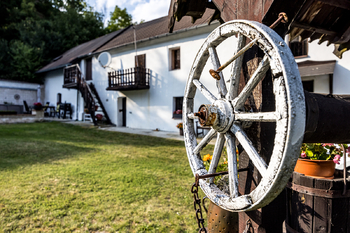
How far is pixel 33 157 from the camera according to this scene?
5.21 m

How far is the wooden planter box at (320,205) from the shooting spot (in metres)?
1.68

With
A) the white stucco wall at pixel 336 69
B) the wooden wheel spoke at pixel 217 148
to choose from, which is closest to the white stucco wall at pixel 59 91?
the white stucco wall at pixel 336 69

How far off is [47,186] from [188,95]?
298cm

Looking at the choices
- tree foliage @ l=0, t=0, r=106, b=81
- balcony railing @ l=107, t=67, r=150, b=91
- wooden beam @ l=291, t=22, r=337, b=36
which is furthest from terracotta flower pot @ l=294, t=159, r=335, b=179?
tree foliage @ l=0, t=0, r=106, b=81

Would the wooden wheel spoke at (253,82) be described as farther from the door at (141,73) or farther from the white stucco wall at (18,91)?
the white stucco wall at (18,91)

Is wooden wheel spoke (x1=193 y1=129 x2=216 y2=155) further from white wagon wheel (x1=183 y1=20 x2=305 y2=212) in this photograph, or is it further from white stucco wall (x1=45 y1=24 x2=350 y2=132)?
white stucco wall (x1=45 y1=24 x2=350 y2=132)

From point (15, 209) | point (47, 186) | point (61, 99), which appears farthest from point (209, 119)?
point (61, 99)

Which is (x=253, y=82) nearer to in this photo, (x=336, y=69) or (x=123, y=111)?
(x=336, y=69)

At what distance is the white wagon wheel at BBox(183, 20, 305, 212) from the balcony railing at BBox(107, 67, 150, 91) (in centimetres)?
1052

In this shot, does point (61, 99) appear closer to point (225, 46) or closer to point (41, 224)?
point (225, 46)

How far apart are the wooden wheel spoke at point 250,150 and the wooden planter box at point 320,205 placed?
0.94 m

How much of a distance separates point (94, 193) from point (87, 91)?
40.3 feet

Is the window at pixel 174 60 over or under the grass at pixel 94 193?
over

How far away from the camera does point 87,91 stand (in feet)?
47.1
